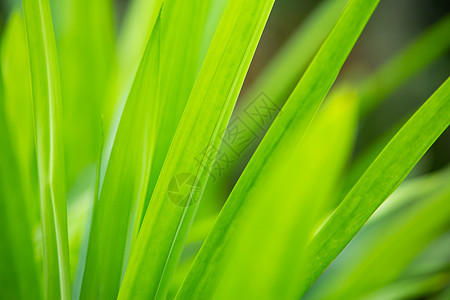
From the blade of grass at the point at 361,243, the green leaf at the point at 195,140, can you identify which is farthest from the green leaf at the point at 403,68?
the green leaf at the point at 195,140

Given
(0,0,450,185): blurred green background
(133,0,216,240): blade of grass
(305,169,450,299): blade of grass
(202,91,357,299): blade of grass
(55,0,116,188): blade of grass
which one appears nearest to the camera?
(202,91,357,299): blade of grass

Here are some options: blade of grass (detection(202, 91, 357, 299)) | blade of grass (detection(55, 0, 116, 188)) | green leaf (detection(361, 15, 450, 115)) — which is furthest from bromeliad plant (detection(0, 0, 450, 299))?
green leaf (detection(361, 15, 450, 115))

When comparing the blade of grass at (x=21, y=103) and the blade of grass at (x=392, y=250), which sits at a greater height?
the blade of grass at (x=21, y=103)

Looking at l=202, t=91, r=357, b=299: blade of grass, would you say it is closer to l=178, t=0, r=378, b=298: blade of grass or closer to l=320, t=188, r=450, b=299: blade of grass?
l=178, t=0, r=378, b=298: blade of grass

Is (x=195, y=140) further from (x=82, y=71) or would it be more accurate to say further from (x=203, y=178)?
(x=82, y=71)

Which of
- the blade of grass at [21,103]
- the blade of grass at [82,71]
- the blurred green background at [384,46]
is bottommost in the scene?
the blade of grass at [21,103]

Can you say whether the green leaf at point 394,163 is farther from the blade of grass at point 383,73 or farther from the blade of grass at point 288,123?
the blade of grass at point 383,73
